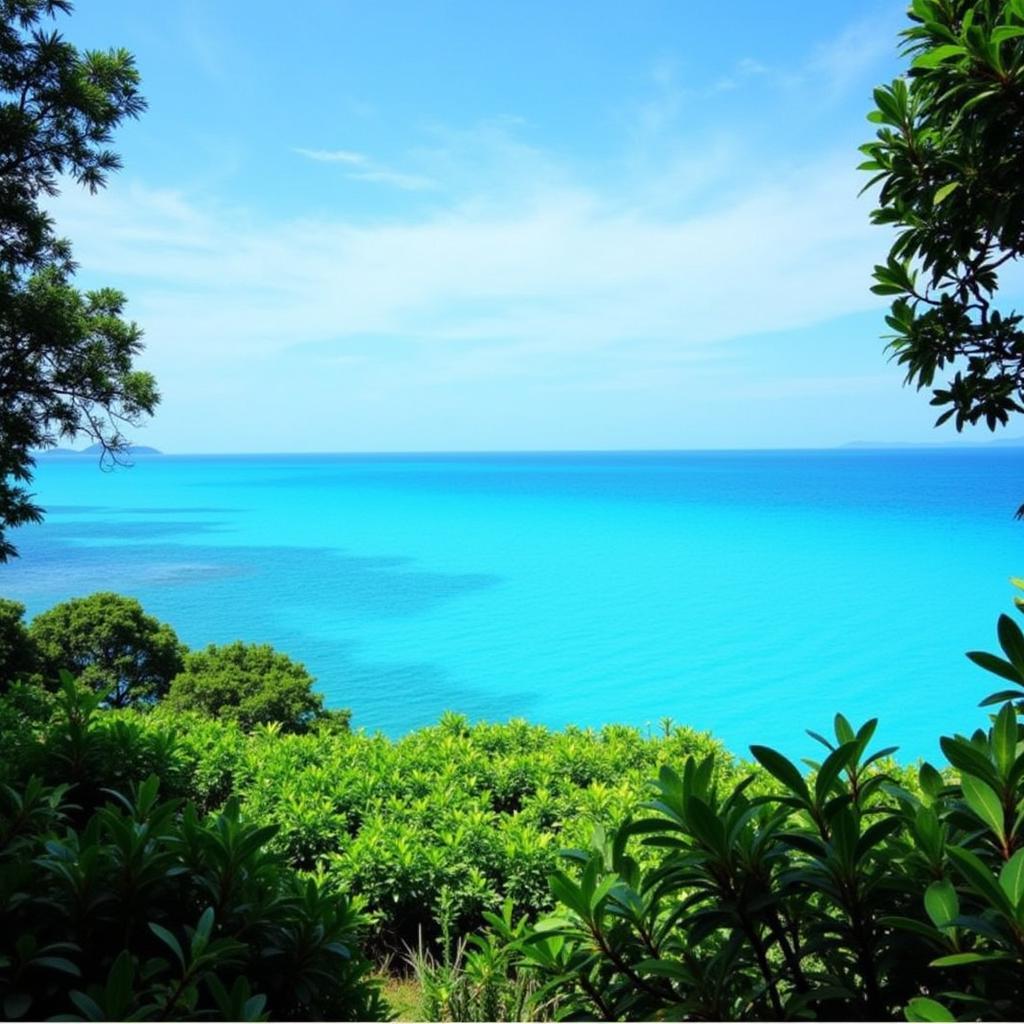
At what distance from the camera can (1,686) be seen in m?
10.6

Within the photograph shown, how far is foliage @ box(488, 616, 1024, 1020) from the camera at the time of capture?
53.2 inches

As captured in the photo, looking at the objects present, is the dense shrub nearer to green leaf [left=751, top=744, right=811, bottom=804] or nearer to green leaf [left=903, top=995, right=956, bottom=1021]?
green leaf [left=751, top=744, right=811, bottom=804]

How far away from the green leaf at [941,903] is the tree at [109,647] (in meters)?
14.3

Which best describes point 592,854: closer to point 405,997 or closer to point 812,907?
point 812,907

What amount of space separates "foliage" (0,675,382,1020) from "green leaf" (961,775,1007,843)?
4.72ft

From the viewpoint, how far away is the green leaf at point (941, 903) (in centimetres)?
123

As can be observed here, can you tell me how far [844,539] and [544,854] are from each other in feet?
151

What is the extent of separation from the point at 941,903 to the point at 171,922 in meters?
1.71

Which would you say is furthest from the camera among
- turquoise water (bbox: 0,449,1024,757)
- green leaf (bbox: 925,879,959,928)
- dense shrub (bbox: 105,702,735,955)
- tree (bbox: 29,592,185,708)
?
turquoise water (bbox: 0,449,1024,757)

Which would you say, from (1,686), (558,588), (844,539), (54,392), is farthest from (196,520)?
(54,392)

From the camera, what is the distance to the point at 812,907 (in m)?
1.53

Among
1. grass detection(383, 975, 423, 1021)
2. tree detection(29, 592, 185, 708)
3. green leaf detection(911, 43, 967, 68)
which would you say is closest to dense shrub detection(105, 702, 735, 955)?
grass detection(383, 975, 423, 1021)

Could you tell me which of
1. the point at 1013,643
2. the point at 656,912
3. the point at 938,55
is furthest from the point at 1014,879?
the point at 938,55

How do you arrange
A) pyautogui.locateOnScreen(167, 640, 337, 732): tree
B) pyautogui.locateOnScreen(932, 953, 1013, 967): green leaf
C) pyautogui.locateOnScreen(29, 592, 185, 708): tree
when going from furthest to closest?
pyautogui.locateOnScreen(29, 592, 185, 708): tree
pyautogui.locateOnScreen(167, 640, 337, 732): tree
pyautogui.locateOnScreen(932, 953, 1013, 967): green leaf
